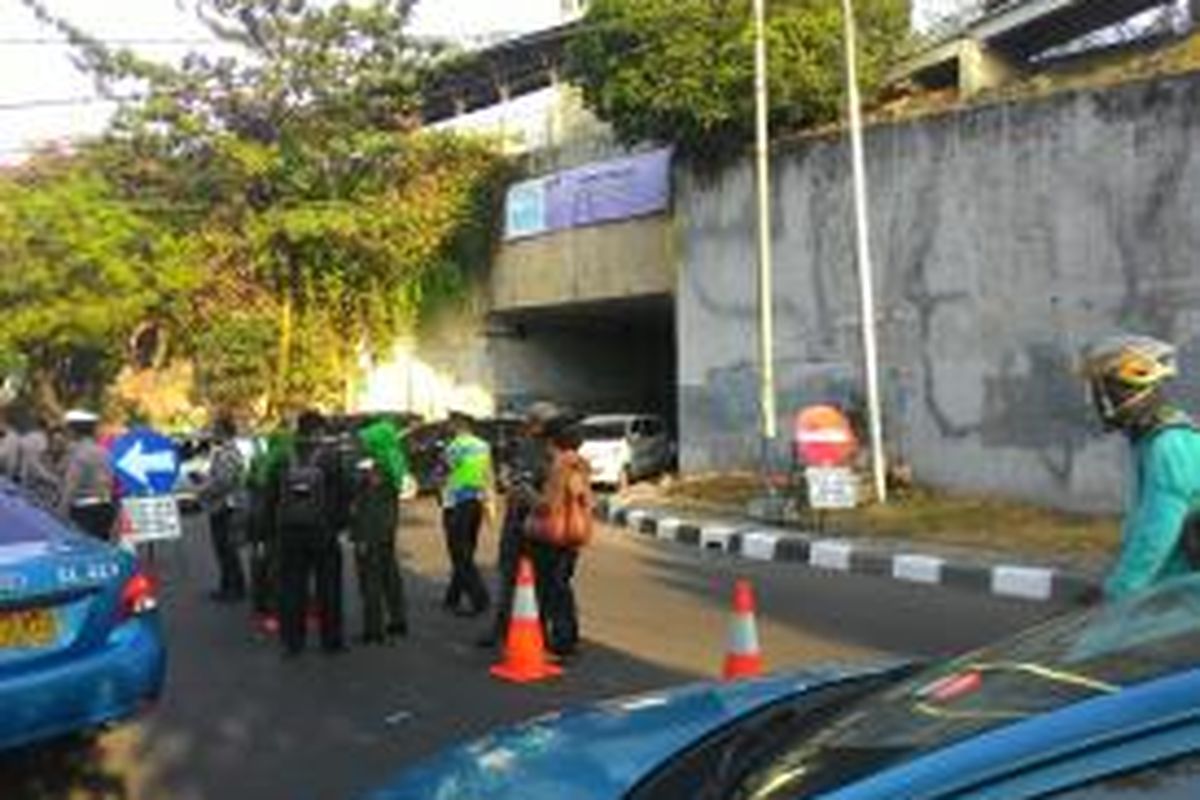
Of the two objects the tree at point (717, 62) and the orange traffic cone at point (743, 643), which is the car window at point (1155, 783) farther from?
the tree at point (717, 62)

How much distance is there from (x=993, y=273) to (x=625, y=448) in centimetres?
965

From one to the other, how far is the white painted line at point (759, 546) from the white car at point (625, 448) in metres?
8.81

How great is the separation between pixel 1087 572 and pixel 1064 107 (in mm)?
6792

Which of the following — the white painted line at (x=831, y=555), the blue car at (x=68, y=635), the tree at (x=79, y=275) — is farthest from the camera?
the tree at (x=79, y=275)

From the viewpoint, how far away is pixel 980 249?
23.1 meters

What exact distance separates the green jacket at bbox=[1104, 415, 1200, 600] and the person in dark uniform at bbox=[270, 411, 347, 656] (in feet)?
25.6

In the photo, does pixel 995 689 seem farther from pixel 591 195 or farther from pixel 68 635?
pixel 591 195

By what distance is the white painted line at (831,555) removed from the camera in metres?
19.1

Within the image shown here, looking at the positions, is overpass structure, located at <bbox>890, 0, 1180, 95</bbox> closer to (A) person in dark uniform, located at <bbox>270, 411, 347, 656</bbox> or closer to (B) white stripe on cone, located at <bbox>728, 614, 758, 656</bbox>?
(A) person in dark uniform, located at <bbox>270, 411, 347, 656</bbox>

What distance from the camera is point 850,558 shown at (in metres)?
19.0

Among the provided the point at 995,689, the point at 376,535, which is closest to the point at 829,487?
the point at 376,535

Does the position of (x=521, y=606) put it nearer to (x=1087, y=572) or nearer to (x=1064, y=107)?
(x=1087, y=572)

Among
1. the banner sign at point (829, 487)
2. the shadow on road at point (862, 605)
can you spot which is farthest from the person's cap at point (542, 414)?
the banner sign at point (829, 487)

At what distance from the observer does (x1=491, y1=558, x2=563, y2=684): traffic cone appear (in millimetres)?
11359
